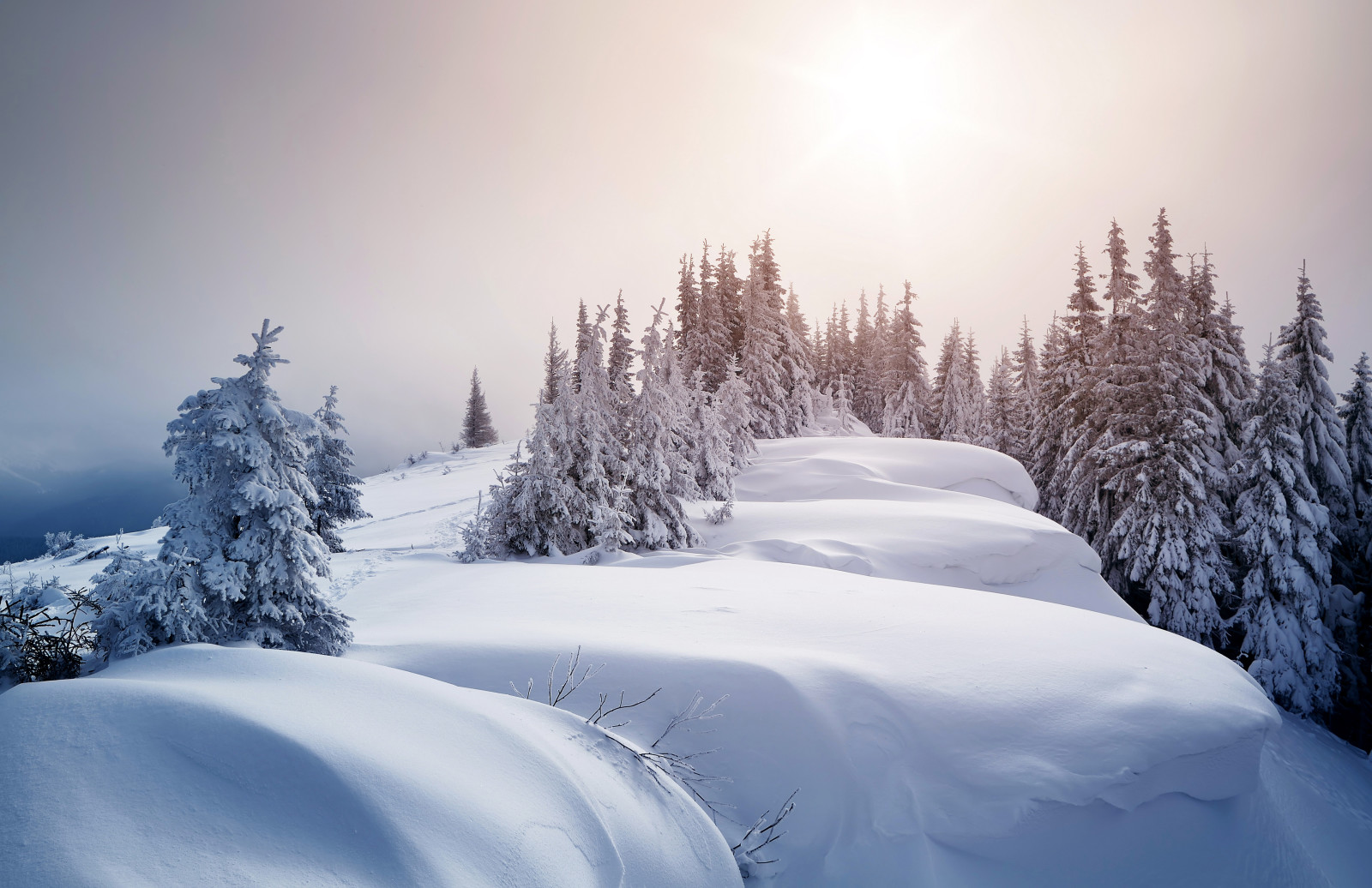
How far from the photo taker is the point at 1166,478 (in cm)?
1928

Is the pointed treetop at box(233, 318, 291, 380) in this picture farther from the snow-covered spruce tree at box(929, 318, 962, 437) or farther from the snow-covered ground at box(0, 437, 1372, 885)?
the snow-covered spruce tree at box(929, 318, 962, 437)

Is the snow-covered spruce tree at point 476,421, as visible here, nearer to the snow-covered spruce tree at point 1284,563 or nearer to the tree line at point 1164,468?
the tree line at point 1164,468

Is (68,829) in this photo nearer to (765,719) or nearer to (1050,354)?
(765,719)

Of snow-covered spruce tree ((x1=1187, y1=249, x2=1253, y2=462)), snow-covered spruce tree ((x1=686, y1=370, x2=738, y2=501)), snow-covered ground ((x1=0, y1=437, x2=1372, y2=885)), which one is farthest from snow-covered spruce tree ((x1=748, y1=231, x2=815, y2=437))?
snow-covered ground ((x1=0, y1=437, x2=1372, y2=885))

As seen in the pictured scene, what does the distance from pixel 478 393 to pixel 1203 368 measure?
53.7 m

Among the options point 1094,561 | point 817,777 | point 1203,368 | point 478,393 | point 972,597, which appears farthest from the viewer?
point 478,393

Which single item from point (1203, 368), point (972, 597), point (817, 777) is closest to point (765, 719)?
point (817, 777)

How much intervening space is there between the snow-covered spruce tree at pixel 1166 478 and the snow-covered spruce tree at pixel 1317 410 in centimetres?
229

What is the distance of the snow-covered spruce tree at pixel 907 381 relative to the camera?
4041 centimetres

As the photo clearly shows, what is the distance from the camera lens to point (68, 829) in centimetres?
245

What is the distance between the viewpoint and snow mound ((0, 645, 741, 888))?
2.53 metres

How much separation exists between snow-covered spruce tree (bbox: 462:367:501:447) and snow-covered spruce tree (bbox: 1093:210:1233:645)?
49661mm

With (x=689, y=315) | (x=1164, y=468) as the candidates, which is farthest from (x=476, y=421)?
(x=1164, y=468)

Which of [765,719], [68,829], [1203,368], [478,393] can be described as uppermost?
[478,393]
